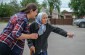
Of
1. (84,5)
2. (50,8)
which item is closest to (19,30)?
(84,5)

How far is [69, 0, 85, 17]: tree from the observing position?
58.6 metres

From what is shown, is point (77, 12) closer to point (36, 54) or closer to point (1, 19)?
point (1, 19)

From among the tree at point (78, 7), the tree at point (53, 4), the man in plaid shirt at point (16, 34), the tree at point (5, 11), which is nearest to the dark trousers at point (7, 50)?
the man in plaid shirt at point (16, 34)

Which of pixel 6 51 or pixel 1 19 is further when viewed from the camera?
pixel 1 19

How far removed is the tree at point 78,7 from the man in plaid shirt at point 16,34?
5312 cm

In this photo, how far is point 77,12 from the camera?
200 ft

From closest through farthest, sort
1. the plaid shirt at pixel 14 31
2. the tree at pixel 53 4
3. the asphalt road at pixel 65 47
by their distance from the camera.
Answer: the plaid shirt at pixel 14 31
the asphalt road at pixel 65 47
the tree at pixel 53 4

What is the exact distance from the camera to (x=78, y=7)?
197 ft

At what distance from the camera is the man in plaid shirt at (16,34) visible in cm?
542

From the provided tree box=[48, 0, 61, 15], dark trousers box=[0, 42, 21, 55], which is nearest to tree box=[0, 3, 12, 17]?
tree box=[48, 0, 61, 15]

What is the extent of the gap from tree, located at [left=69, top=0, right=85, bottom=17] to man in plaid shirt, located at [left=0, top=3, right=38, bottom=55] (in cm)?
5312

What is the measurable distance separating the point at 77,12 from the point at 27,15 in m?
55.8

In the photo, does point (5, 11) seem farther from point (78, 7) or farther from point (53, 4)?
point (78, 7)

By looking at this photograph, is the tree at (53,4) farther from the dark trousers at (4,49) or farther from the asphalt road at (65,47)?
the dark trousers at (4,49)
